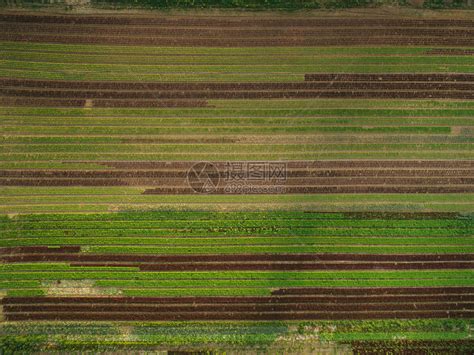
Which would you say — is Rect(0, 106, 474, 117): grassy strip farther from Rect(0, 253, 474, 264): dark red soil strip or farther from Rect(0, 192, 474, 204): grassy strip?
Rect(0, 253, 474, 264): dark red soil strip

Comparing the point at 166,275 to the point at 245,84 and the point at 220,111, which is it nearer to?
the point at 220,111

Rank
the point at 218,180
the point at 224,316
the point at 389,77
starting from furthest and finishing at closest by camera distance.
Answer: the point at 389,77 → the point at 218,180 → the point at 224,316

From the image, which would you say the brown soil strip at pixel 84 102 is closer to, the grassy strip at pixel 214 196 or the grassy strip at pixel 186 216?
the grassy strip at pixel 214 196

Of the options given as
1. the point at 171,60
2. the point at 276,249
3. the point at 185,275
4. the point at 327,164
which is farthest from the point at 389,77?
the point at 185,275

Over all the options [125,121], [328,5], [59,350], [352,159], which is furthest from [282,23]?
[59,350]

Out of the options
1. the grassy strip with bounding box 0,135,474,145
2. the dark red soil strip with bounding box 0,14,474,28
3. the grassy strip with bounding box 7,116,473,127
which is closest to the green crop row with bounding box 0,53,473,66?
the dark red soil strip with bounding box 0,14,474,28
